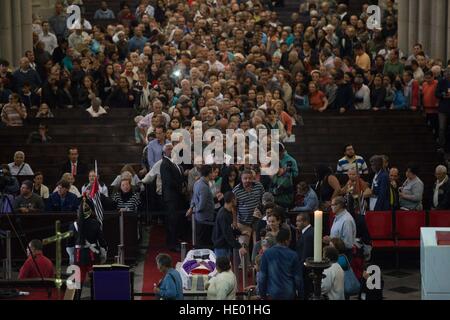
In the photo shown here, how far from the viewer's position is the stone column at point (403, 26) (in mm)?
33750

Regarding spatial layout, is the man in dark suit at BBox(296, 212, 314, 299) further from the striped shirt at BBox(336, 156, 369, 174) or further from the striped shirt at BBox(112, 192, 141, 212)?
the striped shirt at BBox(336, 156, 369, 174)

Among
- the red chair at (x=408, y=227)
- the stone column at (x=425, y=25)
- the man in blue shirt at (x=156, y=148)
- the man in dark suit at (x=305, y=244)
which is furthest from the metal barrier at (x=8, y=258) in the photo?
the stone column at (x=425, y=25)

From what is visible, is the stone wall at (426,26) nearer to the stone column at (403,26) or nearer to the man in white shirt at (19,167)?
the stone column at (403,26)

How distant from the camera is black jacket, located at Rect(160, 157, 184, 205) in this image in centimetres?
2056

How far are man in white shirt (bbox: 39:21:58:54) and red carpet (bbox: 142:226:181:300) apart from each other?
11113mm

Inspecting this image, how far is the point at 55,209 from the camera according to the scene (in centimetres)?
2028

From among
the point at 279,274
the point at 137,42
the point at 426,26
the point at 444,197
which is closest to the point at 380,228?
the point at 444,197

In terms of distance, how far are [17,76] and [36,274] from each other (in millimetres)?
12910

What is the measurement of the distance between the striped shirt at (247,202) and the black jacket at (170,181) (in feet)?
6.50

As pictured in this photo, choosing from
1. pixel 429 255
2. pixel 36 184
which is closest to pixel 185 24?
pixel 36 184

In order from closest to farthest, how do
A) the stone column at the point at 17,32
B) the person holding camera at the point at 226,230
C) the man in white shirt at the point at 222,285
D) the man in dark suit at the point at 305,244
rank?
the man in white shirt at the point at 222,285 < the man in dark suit at the point at 305,244 < the person holding camera at the point at 226,230 < the stone column at the point at 17,32

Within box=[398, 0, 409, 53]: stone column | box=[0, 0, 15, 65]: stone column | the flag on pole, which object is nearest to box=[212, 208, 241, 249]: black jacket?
the flag on pole

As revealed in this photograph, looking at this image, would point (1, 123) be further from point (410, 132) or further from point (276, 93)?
point (410, 132)

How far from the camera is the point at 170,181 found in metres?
20.5
